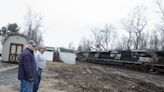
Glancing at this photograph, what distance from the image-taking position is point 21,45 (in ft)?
43.1

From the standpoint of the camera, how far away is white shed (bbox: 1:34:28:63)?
12.7 metres

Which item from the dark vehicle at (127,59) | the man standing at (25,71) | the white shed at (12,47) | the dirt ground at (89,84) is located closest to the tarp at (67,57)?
the dark vehicle at (127,59)

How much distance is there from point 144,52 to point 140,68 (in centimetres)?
264

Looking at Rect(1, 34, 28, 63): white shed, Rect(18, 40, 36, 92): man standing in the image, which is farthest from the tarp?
Rect(18, 40, 36, 92): man standing

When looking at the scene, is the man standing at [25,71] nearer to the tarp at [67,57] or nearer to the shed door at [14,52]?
the shed door at [14,52]

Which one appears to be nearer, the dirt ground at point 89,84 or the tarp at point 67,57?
the dirt ground at point 89,84

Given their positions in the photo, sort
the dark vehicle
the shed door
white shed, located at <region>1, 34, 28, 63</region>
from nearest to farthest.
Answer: white shed, located at <region>1, 34, 28, 63</region> → the shed door → the dark vehicle

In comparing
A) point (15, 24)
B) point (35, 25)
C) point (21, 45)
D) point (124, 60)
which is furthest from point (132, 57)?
point (15, 24)

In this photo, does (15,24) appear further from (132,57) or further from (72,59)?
(132,57)

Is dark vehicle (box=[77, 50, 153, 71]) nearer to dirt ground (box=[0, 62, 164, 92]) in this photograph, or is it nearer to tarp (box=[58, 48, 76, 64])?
tarp (box=[58, 48, 76, 64])

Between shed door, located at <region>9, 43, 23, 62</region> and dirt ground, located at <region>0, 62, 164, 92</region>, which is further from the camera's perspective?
shed door, located at <region>9, 43, 23, 62</region>

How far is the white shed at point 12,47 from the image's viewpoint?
41.8ft

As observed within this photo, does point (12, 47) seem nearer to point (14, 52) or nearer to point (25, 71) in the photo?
point (14, 52)

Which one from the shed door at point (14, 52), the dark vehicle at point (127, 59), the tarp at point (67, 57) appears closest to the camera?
the shed door at point (14, 52)
